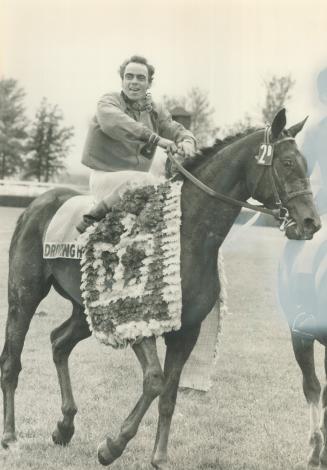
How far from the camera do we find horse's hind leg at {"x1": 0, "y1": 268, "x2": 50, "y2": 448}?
18.9ft

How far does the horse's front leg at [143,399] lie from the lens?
4.48 metres

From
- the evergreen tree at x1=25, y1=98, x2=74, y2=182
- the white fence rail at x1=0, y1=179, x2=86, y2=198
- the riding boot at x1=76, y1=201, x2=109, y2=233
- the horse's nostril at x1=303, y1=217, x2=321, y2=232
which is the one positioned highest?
the horse's nostril at x1=303, y1=217, x2=321, y2=232

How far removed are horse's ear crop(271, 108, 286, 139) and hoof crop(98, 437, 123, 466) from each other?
2.34 metres

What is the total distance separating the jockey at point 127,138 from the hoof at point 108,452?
1611 mm

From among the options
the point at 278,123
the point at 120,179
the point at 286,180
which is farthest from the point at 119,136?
the point at 286,180

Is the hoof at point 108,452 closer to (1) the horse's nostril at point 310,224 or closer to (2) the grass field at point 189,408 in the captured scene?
(2) the grass field at point 189,408

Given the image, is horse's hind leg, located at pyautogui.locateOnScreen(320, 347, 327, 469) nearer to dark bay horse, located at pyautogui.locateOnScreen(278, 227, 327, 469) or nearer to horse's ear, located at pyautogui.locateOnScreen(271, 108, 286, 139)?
dark bay horse, located at pyautogui.locateOnScreen(278, 227, 327, 469)

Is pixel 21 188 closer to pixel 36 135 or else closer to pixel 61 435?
pixel 36 135

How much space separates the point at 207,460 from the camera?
529cm

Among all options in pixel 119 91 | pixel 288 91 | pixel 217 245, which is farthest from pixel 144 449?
pixel 288 91

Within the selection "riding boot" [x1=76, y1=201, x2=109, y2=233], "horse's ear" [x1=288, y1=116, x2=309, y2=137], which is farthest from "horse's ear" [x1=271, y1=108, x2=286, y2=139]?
"riding boot" [x1=76, y1=201, x2=109, y2=233]

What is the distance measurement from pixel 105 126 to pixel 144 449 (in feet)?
8.59

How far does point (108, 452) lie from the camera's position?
4578mm

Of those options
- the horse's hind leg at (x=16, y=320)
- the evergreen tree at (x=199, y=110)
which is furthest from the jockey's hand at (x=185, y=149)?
the evergreen tree at (x=199, y=110)
